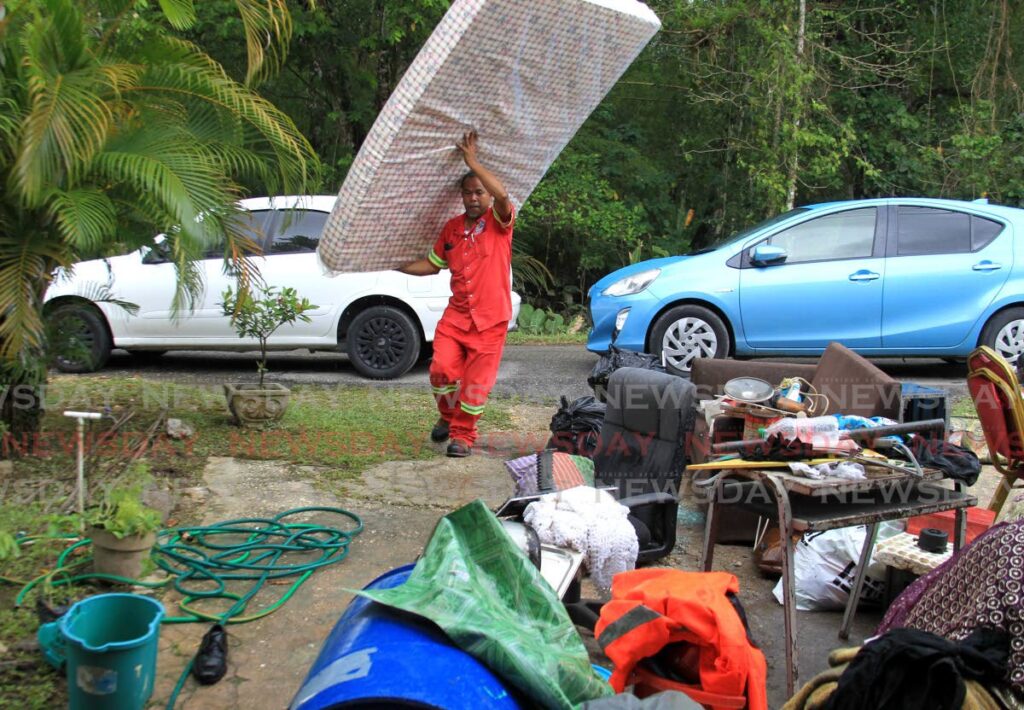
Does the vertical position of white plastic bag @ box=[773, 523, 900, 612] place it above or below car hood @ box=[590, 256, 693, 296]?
below

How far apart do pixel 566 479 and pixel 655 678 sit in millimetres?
1862

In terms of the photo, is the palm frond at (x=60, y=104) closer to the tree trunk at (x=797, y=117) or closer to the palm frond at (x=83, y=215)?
the palm frond at (x=83, y=215)

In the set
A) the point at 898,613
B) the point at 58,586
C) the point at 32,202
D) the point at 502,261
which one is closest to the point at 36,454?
the point at 32,202

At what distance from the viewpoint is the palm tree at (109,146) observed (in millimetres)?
4895

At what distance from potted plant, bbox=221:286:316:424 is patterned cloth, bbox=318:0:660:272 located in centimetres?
109

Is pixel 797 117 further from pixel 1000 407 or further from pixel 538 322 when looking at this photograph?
pixel 1000 407

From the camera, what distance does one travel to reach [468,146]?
549cm

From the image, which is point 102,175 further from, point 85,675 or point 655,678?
point 655,678

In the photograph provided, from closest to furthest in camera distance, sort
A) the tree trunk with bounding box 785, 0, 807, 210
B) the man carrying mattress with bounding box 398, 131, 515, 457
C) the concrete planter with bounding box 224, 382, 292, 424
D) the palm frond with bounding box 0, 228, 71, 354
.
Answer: the palm frond with bounding box 0, 228, 71, 354 → the man carrying mattress with bounding box 398, 131, 515, 457 → the concrete planter with bounding box 224, 382, 292, 424 → the tree trunk with bounding box 785, 0, 807, 210

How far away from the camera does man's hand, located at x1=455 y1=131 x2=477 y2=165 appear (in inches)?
215

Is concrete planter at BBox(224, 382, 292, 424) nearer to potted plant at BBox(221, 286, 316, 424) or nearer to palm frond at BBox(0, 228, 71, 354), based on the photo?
potted plant at BBox(221, 286, 316, 424)

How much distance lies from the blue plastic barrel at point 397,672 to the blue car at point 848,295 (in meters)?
6.43

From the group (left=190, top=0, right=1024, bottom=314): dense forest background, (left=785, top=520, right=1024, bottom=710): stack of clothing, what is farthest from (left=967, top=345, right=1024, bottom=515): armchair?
(left=190, top=0, right=1024, bottom=314): dense forest background

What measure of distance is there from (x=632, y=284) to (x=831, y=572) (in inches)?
191
